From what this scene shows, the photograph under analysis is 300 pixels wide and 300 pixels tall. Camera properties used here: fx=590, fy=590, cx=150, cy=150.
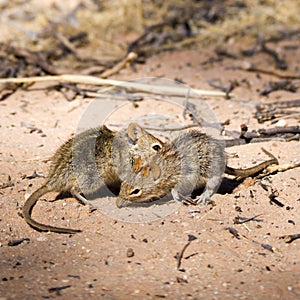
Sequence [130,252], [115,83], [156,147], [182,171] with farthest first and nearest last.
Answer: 1. [115,83]
2. [156,147]
3. [182,171]
4. [130,252]

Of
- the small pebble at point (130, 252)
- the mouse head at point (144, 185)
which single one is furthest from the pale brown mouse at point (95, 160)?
the small pebble at point (130, 252)

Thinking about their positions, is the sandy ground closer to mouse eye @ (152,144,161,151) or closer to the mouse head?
the mouse head

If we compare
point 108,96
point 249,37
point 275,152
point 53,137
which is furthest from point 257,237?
point 249,37

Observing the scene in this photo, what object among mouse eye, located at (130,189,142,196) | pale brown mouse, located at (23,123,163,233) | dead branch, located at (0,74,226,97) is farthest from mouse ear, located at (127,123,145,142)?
dead branch, located at (0,74,226,97)

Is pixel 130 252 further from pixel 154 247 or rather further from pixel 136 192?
pixel 136 192

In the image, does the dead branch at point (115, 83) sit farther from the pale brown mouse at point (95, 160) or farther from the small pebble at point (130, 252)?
the small pebble at point (130, 252)

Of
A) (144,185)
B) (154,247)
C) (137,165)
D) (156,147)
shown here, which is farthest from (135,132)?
(154,247)

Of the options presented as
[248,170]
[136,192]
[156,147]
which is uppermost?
[156,147]
